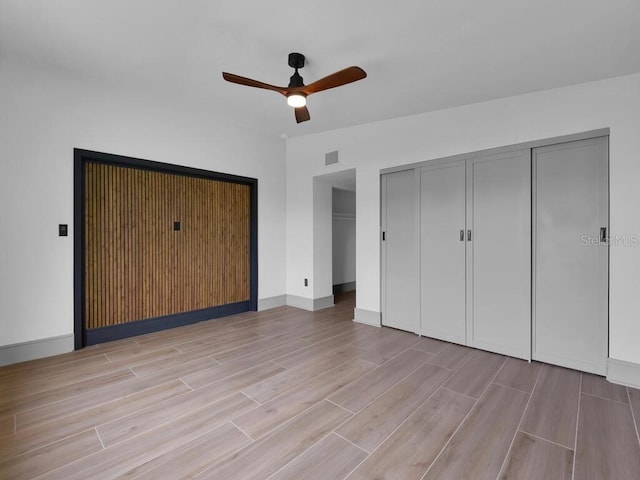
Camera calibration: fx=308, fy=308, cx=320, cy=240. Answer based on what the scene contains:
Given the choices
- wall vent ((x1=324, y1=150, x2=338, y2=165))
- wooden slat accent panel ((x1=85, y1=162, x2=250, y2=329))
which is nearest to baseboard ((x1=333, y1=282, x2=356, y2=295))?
wooden slat accent panel ((x1=85, y1=162, x2=250, y2=329))

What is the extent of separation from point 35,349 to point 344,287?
4765mm

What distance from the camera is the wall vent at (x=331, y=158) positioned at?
4.38 m

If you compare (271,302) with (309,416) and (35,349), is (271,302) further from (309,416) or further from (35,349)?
(309,416)

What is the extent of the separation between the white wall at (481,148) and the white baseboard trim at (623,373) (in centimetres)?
6

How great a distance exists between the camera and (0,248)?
2656mm

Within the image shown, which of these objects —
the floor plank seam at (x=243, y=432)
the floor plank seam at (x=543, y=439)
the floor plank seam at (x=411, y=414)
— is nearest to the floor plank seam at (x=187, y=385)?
the floor plank seam at (x=243, y=432)

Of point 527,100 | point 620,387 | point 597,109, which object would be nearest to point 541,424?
point 620,387

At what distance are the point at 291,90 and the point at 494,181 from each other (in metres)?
2.17

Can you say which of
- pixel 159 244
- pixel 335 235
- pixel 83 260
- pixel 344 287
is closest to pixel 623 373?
pixel 344 287

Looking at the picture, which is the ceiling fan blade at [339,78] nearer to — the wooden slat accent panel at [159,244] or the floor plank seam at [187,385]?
the wooden slat accent panel at [159,244]

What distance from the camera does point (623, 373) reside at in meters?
2.46

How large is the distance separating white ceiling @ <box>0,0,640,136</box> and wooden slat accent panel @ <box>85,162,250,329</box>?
1160mm

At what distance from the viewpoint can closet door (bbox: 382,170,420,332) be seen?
3.68m

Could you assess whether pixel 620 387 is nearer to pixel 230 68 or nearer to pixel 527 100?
A: pixel 527 100
